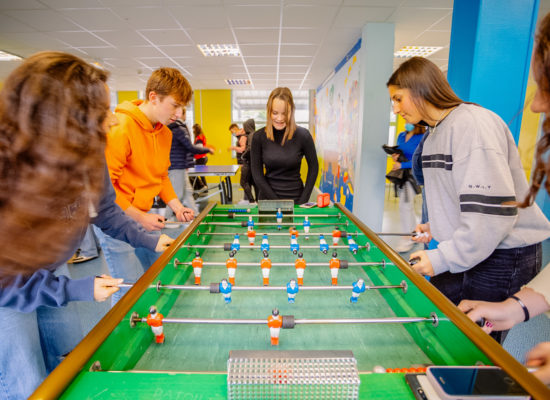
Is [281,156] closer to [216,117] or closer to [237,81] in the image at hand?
[237,81]

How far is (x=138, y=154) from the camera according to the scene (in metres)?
1.78

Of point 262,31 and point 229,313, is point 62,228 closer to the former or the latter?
point 229,313

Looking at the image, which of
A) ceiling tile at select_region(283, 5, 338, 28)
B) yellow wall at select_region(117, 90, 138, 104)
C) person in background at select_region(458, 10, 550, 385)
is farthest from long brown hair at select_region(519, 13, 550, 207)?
yellow wall at select_region(117, 90, 138, 104)

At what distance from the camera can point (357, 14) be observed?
3832mm

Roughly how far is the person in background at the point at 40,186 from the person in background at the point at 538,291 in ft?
3.96

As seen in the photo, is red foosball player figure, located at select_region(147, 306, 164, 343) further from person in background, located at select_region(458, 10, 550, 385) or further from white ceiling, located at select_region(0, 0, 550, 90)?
white ceiling, located at select_region(0, 0, 550, 90)

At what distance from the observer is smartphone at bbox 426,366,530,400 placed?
0.60 metres

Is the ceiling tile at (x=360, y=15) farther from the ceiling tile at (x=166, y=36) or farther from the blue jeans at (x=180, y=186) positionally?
the blue jeans at (x=180, y=186)

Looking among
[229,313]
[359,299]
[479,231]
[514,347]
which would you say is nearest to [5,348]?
[229,313]

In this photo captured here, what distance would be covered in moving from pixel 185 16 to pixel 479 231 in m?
4.09

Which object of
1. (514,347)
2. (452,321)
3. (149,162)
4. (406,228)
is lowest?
(514,347)

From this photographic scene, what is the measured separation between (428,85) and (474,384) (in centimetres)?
116

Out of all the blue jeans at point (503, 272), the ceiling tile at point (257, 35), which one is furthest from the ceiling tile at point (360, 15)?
the blue jeans at point (503, 272)

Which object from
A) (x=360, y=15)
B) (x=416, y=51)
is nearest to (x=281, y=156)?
(x=360, y=15)
